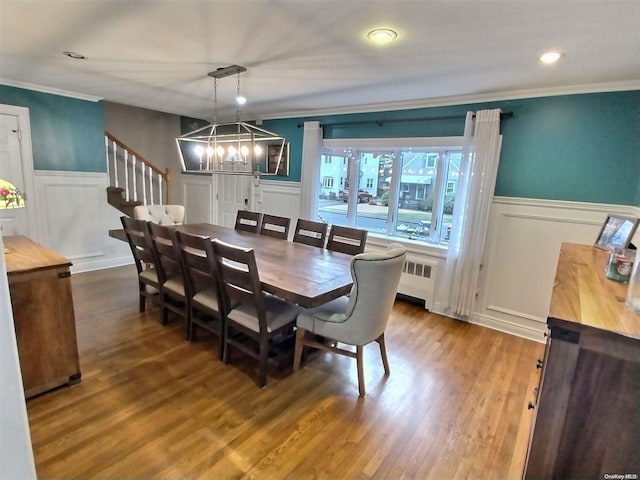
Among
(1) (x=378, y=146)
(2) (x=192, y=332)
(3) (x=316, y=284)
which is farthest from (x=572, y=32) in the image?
(2) (x=192, y=332)

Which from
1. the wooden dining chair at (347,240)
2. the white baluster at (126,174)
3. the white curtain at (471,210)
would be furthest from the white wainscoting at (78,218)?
the white curtain at (471,210)

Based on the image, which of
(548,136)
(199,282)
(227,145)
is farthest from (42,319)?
(548,136)

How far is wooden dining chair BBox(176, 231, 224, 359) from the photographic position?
2363mm

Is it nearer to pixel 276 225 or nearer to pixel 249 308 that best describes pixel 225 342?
pixel 249 308

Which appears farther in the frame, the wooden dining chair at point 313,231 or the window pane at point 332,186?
the window pane at point 332,186

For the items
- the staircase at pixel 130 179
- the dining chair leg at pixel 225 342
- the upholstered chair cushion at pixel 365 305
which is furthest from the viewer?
the staircase at pixel 130 179

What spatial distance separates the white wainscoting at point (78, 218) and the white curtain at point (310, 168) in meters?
2.72

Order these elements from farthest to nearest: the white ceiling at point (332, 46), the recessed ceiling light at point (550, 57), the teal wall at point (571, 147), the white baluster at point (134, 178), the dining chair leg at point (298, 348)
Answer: the white baluster at point (134, 178), the teal wall at point (571, 147), the dining chair leg at point (298, 348), the recessed ceiling light at point (550, 57), the white ceiling at point (332, 46)

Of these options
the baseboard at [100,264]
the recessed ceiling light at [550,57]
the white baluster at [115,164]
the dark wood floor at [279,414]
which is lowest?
the dark wood floor at [279,414]

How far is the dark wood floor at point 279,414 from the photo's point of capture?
1.64m

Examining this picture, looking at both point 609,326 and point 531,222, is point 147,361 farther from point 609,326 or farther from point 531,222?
point 531,222

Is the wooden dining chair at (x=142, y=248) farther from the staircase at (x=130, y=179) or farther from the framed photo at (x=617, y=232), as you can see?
the framed photo at (x=617, y=232)

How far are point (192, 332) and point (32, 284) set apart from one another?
1176 mm

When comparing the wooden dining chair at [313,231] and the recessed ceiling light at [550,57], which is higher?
the recessed ceiling light at [550,57]
